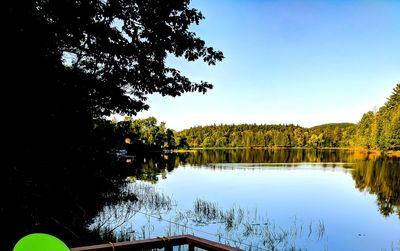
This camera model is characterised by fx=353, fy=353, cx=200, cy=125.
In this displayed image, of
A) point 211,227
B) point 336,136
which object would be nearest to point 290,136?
point 336,136

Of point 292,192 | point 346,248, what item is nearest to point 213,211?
point 346,248

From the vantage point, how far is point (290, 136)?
7224 inches

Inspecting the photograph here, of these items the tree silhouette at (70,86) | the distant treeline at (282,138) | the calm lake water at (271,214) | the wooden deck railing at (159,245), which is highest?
the distant treeline at (282,138)

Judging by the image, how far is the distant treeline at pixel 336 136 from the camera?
295 ft

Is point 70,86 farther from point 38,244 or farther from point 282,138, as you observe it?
point 282,138

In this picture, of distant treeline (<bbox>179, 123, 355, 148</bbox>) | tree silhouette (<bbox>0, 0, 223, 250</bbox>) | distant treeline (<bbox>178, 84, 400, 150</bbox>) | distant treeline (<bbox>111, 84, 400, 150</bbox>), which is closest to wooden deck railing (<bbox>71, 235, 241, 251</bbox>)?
tree silhouette (<bbox>0, 0, 223, 250</bbox>)

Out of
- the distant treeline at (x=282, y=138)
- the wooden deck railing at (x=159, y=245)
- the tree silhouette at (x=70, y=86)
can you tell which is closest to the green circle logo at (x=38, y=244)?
the wooden deck railing at (x=159, y=245)

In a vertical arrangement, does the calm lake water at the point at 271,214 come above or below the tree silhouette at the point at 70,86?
below

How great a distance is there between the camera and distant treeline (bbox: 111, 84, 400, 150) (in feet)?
40.4

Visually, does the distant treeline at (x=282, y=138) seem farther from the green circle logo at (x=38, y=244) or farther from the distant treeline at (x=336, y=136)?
the green circle logo at (x=38, y=244)

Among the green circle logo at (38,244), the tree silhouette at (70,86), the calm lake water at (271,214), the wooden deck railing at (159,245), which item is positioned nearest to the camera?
the green circle logo at (38,244)

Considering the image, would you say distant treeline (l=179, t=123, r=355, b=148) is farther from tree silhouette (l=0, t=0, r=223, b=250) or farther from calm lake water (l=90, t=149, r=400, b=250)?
tree silhouette (l=0, t=0, r=223, b=250)

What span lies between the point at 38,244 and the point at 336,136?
17854 cm

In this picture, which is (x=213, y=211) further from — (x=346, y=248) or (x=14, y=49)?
(x=14, y=49)
